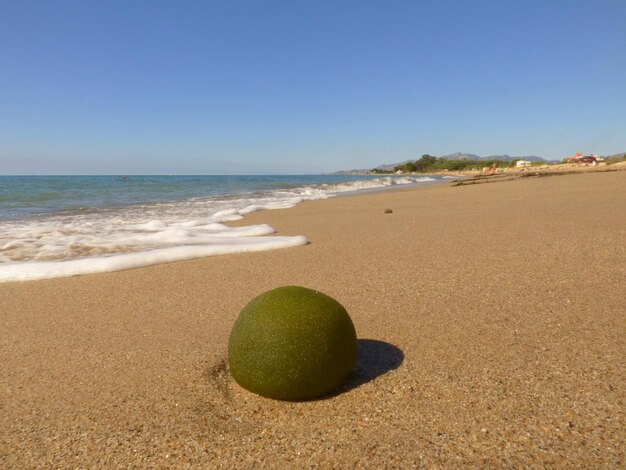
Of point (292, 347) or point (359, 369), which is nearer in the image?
point (292, 347)

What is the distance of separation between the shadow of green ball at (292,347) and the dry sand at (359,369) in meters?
0.11

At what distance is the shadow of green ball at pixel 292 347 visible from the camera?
196 centimetres

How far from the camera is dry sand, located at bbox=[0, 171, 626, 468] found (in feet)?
5.65

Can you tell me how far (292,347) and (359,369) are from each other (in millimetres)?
562

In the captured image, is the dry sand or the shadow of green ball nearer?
the dry sand

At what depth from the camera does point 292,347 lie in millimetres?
1957

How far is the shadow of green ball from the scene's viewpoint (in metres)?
1.96

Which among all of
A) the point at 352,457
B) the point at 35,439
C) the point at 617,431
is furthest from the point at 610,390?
the point at 35,439

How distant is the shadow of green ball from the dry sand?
11 centimetres

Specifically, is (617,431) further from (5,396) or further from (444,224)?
(444,224)

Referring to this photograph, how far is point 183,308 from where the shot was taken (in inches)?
137

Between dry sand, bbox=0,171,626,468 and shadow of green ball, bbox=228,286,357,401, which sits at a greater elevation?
shadow of green ball, bbox=228,286,357,401

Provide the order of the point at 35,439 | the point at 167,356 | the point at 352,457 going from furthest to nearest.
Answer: the point at 167,356 < the point at 35,439 < the point at 352,457

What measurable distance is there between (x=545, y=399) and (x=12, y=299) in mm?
4375
